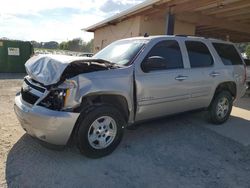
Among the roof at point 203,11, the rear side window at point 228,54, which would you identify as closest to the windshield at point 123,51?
the rear side window at point 228,54

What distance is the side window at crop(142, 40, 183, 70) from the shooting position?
4.78 m

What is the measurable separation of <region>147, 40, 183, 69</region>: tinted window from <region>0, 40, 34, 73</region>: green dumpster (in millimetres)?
13172

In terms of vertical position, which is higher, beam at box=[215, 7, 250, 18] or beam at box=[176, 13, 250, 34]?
beam at box=[215, 7, 250, 18]

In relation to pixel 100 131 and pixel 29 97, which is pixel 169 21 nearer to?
pixel 100 131

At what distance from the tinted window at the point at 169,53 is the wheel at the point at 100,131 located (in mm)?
1422

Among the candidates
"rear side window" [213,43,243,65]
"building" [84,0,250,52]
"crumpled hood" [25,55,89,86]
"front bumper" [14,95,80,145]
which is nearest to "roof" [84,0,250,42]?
"building" [84,0,250,52]

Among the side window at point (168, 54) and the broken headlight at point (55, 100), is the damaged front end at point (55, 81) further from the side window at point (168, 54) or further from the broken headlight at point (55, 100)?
the side window at point (168, 54)

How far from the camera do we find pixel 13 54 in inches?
625

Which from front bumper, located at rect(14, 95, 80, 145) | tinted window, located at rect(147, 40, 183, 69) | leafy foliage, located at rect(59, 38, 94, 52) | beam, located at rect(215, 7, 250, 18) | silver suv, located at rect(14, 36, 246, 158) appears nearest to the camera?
front bumper, located at rect(14, 95, 80, 145)

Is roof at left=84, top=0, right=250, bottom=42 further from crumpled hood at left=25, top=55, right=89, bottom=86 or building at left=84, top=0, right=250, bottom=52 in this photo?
crumpled hood at left=25, top=55, right=89, bottom=86

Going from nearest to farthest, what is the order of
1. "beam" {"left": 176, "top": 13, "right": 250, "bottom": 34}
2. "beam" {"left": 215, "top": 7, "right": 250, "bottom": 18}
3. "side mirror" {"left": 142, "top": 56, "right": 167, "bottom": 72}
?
"side mirror" {"left": 142, "top": 56, "right": 167, "bottom": 72} → "beam" {"left": 215, "top": 7, "right": 250, "bottom": 18} → "beam" {"left": 176, "top": 13, "right": 250, "bottom": 34}

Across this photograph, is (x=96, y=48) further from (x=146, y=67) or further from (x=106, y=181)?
(x=106, y=181)

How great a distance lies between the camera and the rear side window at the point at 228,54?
617cm

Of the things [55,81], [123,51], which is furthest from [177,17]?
[55,81]
